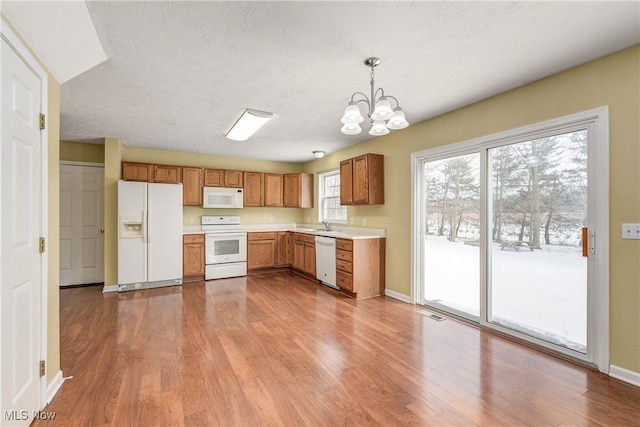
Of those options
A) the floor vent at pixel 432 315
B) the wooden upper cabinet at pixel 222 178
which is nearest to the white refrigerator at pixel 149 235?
the wooden upper cabinet at pixel 222 178

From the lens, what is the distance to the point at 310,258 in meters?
5.38

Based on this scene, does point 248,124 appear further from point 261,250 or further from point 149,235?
point 261,250

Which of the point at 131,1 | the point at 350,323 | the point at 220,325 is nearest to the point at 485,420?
the point at 350,323

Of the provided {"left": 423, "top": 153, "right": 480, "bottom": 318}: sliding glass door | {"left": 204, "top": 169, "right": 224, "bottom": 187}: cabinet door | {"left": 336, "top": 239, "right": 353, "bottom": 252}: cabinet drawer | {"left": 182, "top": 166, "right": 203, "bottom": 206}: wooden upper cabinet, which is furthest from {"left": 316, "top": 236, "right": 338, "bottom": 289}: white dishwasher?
{"left": 182, "top": 166, "right": 203, "bottom": 206}: wooden upper cabinet

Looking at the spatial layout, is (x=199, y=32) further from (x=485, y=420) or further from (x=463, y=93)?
(x=485, y=420)

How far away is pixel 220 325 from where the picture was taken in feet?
10.5

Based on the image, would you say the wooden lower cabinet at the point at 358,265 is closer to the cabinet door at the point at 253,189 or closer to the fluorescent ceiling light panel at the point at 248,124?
the cabinet door at the point at 253,189

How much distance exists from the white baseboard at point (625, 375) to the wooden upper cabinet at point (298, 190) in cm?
515

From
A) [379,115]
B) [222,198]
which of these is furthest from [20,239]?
[222,198]

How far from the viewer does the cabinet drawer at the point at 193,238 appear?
5207 millimetres

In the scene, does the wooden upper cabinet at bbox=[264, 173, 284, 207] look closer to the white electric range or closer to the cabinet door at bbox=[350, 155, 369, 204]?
the white electric range

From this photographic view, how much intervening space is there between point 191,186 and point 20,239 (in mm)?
4061

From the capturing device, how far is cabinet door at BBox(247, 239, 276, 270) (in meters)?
5.84

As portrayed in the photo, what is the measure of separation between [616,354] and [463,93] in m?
2.57
